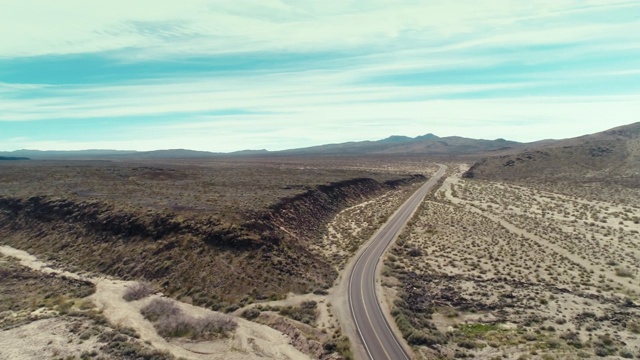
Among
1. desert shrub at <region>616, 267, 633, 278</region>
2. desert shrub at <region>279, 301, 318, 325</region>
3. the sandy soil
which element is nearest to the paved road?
the sandy soil

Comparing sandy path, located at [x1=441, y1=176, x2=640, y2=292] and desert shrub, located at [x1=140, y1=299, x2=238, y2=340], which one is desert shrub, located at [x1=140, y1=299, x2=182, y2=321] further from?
sandy path, located at [x1=441, y1=176, x2=640, y2=292]

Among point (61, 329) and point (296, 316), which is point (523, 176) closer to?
point (296, 316)

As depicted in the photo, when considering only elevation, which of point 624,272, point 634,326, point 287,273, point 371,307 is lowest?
point 371,307

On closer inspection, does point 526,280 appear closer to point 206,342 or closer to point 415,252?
point 415,252

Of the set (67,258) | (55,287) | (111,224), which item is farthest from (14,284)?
(111,224)

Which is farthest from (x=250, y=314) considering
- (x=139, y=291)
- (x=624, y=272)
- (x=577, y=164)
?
(x=577, y=164)
